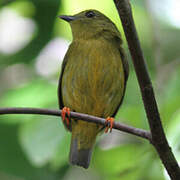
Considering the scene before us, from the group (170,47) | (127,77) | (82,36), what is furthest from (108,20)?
(170,47)

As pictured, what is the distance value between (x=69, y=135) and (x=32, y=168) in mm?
643

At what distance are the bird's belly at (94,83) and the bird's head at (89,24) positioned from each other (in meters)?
0.38

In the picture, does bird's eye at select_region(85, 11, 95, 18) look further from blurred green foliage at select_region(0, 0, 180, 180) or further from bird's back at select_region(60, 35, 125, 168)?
bird's back at select_region(60, 35, 125, 168)

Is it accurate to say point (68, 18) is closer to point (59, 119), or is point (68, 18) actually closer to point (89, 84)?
point (89, 84)

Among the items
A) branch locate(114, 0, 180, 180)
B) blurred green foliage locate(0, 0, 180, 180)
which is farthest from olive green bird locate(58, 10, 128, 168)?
branch locate(114, 0, 180, 180)

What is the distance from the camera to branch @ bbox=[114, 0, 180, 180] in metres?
1.99

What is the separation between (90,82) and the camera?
3824mm

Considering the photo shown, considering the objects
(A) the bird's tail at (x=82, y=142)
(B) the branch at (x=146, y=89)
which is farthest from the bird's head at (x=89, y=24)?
(B) the branch at (x=146, y=89)

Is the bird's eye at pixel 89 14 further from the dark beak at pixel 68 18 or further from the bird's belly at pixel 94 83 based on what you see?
the bird's belly at pixel 94 83

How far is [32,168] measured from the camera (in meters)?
4.12

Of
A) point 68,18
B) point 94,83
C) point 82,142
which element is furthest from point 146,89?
point 68,18

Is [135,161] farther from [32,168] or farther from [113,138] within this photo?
[113,138]

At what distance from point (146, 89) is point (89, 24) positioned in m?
2.36

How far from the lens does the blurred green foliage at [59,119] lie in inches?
130
